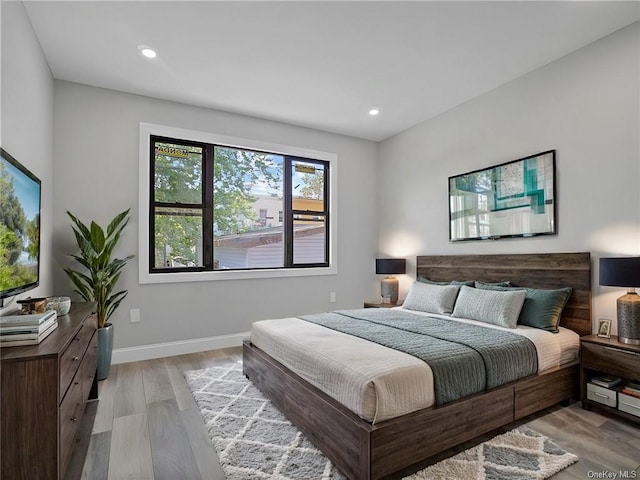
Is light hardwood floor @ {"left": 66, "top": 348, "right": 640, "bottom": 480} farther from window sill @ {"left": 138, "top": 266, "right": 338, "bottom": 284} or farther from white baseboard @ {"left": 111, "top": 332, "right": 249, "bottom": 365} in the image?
window sill @ {"left": 138, "top": 266, "right": 338, "bottom": 284}

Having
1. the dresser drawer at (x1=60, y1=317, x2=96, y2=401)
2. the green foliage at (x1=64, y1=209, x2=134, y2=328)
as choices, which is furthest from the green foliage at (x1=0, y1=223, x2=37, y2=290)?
the green foliage at (x1=64, y1=209, x2=134, y2=328)

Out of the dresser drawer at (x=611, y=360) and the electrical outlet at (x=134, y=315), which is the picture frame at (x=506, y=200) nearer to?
the dresser drawer at (x=611, y=360)

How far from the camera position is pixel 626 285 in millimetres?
2303

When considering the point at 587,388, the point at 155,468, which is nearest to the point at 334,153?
the point at 587,388

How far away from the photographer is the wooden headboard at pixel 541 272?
2.82 meters

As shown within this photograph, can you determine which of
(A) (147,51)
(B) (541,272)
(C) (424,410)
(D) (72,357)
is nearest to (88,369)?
(D) (72,357)

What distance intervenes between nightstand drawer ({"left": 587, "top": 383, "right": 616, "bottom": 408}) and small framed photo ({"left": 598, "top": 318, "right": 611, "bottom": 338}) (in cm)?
40

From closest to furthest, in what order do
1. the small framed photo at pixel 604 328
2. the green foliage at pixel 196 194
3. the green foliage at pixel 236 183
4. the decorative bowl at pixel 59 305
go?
the decorative bowl at pixel 59 305 → the small framed photo at pixel 604 328 → the green foliage at pixel 196 194 → the green foliage at pixel 236 183

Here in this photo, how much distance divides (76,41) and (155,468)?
10.1ft

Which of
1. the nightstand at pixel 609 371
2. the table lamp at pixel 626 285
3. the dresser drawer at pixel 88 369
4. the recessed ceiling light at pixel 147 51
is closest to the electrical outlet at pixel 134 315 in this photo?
the dresser drawer at pixel 88 369

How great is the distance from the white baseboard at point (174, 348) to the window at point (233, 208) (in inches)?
31.2

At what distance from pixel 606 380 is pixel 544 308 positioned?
60cm

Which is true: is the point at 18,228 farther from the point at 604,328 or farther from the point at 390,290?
the point at 604,328

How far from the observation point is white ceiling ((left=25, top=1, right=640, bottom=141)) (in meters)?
2.42
